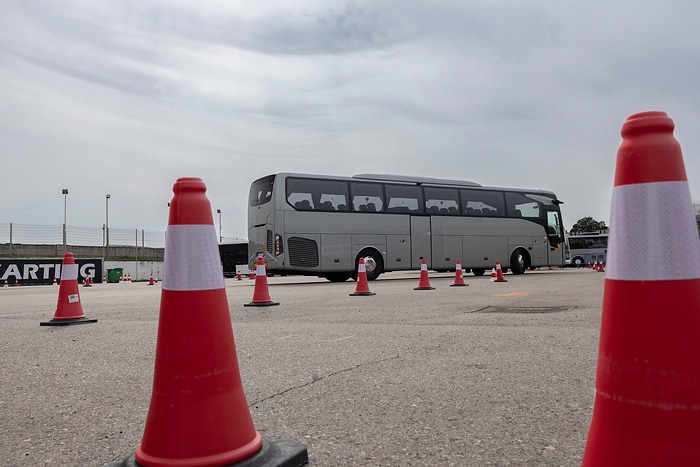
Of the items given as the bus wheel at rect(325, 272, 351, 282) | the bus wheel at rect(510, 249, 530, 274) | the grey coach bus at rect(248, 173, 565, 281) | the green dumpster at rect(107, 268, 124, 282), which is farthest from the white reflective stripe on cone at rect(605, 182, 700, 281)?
the green dumpster at rect(107, 268, 124, 282)

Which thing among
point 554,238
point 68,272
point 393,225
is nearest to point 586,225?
point 554,238

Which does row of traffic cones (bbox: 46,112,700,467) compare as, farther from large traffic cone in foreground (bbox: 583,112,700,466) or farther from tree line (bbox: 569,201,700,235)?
tree line (bbox: 569,201,700,235)

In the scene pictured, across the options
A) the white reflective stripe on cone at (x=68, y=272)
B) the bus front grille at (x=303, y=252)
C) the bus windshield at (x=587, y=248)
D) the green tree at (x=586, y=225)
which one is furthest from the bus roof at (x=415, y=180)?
the green tree at (x=586, y=225)

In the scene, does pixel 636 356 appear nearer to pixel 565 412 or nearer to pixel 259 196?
pixel 565 412

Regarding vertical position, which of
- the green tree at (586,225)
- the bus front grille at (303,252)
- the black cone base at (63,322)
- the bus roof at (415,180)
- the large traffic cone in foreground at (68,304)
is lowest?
the black cone base at (63,322)

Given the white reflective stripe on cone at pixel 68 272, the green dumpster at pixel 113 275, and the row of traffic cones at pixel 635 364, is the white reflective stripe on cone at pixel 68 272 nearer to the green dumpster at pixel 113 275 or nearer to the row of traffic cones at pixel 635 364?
the row of traffic cones at pixel 635 364

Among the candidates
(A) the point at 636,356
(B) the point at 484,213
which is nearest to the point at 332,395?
(A) the point at 636,356

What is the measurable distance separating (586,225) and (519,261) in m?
77.2

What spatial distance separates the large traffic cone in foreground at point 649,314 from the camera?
4.93 feet

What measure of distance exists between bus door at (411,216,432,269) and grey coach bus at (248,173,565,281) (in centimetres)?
4

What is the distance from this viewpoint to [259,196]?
19.8 m

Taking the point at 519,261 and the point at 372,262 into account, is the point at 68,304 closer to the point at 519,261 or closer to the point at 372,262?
the point at 372,262

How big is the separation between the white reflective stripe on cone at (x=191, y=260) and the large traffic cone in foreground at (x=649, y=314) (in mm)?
1455

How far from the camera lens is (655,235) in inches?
64.6
